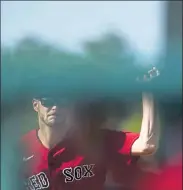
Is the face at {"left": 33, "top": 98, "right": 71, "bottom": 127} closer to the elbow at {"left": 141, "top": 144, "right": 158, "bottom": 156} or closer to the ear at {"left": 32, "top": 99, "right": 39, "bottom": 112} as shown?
the ear at {"left": 32, "top": 99, "right": 39, "bottom": 112}

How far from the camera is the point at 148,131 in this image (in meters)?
1.40

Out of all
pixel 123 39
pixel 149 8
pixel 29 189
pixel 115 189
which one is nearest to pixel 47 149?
pixel 29 189

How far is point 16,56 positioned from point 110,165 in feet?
1.58

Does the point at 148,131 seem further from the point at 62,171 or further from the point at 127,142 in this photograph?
the point at 62,171

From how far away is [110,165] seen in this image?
1.41 m

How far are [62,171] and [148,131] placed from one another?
314 millimetres

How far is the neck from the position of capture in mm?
1407

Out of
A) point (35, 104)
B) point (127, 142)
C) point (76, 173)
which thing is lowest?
point (76, 173)

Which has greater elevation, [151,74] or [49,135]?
[151,74]

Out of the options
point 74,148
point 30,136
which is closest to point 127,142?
point 74,148

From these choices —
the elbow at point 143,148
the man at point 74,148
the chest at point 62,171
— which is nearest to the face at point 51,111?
the man at point 74,148

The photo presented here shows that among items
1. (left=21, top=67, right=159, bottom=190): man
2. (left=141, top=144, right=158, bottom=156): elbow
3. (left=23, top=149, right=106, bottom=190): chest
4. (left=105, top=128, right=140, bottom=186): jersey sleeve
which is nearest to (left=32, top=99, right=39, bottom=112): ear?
(left=21, top=67, right=159, bottom=190): man

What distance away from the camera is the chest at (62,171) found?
4.59 feet

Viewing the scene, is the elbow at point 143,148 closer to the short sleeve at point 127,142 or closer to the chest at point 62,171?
the short sleeve at point 127,142
